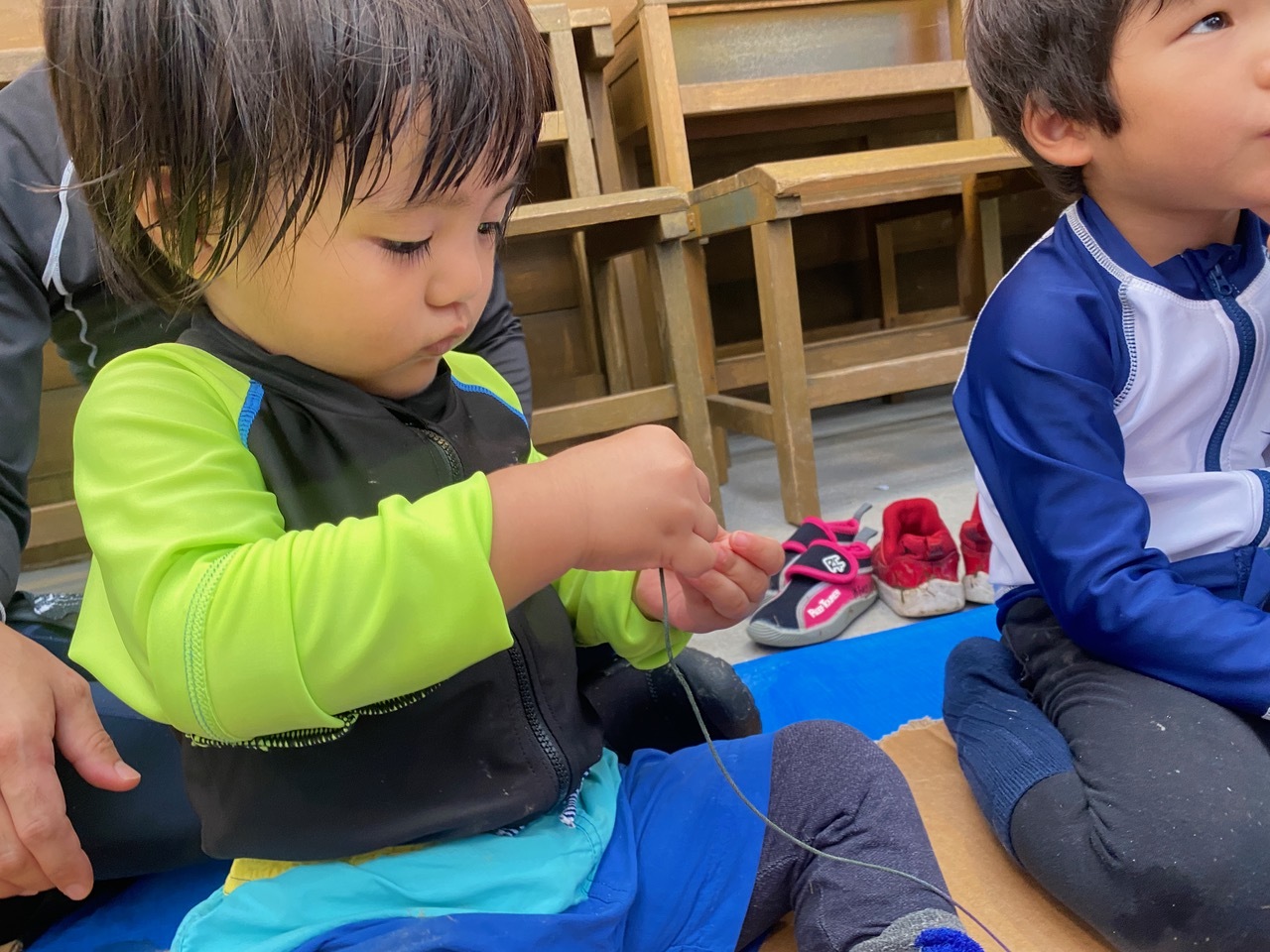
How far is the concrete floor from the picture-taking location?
129 cm

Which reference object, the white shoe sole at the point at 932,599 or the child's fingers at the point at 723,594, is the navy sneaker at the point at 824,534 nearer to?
the white shoe sole at the point at 932,599

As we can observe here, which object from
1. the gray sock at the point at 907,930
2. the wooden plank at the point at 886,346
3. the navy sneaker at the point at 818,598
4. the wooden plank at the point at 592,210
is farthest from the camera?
the wooden plank at the point at 886,346

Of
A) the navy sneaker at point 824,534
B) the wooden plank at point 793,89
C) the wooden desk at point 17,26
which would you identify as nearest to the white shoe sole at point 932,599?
the navy sneaker at point 824,534

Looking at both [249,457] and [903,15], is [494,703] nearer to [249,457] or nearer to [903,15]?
[249,457]

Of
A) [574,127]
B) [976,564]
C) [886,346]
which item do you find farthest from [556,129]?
[976,564]

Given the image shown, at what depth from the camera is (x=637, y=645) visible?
0.62 m

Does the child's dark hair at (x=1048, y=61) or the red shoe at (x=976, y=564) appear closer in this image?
the child's dark hair at (x=1048, y=61)

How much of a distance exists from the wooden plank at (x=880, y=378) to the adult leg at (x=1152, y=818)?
3.19 ft

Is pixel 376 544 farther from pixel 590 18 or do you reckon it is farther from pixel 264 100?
pixel 590 18

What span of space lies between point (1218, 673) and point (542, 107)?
0.60 meters

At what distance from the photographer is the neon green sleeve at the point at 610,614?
0.61 m

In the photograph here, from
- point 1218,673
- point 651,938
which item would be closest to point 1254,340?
point 1218,673

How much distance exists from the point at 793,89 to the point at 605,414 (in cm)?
80

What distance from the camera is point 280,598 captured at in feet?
1.30
